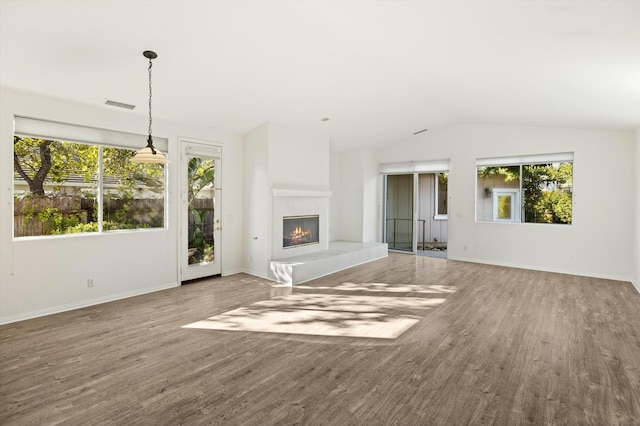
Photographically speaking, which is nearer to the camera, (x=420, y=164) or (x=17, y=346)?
(x=17, y=346)

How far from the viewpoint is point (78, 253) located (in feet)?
15.1

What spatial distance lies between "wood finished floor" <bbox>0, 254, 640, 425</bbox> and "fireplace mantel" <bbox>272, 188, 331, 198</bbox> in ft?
7.52

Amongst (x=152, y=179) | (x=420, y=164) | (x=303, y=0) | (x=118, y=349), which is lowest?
(x=118, y=349)

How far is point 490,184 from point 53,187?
8.15m

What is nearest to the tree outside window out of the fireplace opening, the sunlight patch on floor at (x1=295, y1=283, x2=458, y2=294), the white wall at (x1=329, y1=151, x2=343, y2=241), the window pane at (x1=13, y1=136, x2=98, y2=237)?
the sunlight patch on floor at (x1=295, y1=283, x2=458, y2=294)

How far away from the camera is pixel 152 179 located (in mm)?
5461

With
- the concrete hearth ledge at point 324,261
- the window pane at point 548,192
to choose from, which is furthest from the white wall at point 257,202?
the window pane at point 548,192

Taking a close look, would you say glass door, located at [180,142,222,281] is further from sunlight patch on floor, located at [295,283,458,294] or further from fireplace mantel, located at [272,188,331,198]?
sunlight patch on floor, located at [295,283,458,294]

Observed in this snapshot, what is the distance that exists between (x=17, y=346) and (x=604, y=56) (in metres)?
6.27

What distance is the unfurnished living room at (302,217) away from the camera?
2.68m

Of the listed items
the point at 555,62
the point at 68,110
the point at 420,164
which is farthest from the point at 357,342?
the point at 420,164

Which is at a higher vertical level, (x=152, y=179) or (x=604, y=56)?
(x=604, y=56)

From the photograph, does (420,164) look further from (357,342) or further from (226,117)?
(357,342)

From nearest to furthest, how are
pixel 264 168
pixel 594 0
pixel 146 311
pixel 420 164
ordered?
pixel 594 0
pixel 146 311
pixel 264 168
pixel 420 164
